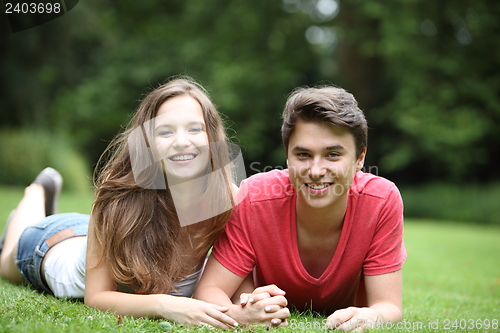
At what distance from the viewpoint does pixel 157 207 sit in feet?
11.2

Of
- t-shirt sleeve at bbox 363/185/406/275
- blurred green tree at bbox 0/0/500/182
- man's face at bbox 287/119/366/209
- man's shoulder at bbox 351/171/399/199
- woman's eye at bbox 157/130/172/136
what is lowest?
Result: t-shirt sleeve at bbox 363/185/406/275

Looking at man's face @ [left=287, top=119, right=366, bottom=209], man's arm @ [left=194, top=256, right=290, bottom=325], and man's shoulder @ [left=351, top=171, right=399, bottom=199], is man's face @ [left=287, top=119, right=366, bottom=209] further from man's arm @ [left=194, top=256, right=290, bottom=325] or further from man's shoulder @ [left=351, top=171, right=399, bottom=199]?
man's arm @ [left=194, top=256, right=290, bottom=325]

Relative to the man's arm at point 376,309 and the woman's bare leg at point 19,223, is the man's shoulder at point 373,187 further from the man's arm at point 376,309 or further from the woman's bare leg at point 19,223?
the woman's bare leg at point 19,223

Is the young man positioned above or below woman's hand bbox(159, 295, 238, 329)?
above

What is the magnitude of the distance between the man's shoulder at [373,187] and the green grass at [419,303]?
86 centimetres

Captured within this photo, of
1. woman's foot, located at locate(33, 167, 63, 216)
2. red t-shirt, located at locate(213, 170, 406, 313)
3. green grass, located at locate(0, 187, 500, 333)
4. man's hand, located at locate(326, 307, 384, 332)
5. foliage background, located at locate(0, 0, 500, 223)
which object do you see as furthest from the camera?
foliage background, located at locate(0, 0, 500, 223)

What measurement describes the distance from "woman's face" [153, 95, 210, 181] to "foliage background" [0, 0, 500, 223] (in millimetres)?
9561

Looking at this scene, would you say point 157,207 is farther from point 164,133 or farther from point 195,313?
point 195,313

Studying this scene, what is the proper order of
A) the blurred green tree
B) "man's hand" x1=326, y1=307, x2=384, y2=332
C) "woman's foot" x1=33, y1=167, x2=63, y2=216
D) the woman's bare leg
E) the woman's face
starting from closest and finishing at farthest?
"man's hand" x1=326, y1=307, x2=384, y2=332, the woman's face, the woman's bare leg, "woman's foot" x1=33, y1=167, x2=63, y2=216, the blurred green tree

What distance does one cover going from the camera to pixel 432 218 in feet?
58.9

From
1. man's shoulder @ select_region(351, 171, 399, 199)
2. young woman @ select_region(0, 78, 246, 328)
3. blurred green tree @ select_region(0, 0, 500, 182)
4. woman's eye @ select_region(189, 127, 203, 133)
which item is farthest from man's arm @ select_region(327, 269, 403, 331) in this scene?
blurred green tree @ select_region(0, 0, 500, 182)

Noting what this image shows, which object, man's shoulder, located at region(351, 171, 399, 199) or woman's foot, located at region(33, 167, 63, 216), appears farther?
woman's foot, located at region(33, 167, 63, 216)

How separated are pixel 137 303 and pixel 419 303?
9.06 ft

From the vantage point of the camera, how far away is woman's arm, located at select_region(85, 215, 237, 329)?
2.85 metres
